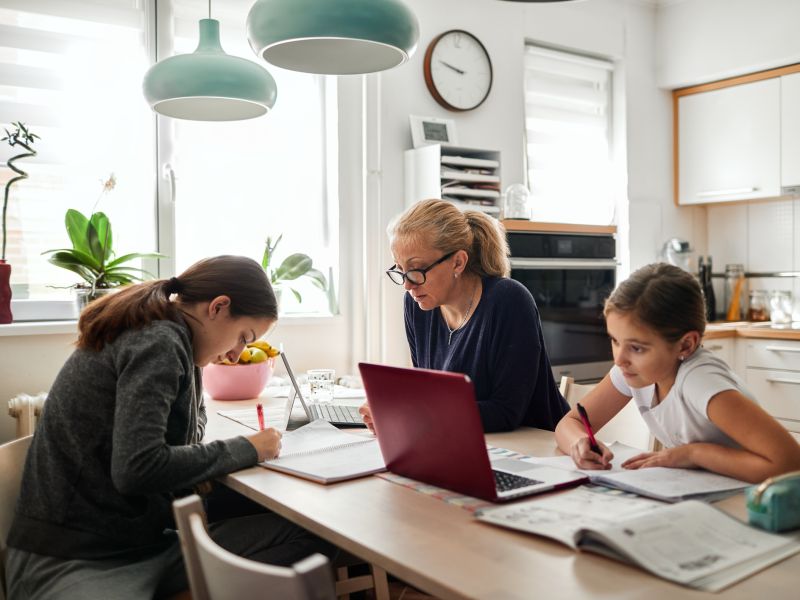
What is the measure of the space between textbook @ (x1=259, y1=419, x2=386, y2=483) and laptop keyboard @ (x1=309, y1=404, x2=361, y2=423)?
0.29 feet

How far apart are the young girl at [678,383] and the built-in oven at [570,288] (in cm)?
186

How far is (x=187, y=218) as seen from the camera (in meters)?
3.10

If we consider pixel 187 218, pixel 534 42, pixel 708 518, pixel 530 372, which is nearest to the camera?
pixel 708 518

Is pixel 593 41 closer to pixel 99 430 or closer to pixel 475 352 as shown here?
pixel 475 352

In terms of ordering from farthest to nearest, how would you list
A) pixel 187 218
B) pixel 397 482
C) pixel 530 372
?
1. pixel 187 218
2. pixel 530 372
3. pixel 397 482

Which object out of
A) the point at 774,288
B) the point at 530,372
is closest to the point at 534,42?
the point at 774,288

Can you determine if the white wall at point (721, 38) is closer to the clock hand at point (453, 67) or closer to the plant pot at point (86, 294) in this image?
the clock hand at point (453, 67)

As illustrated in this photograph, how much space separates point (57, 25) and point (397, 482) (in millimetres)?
2322

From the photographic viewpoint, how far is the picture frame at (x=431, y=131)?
11.2 feet

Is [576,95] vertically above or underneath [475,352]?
above

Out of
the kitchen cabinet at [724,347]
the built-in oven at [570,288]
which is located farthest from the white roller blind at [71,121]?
the kitchen cabinet at [724,347]

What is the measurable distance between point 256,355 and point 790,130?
3.13 m

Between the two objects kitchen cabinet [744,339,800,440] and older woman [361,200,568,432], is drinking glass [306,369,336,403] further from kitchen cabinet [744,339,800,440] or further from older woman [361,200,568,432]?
kitchen cabinet [744,339,800,440]

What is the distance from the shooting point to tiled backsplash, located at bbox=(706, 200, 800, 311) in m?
4.27
